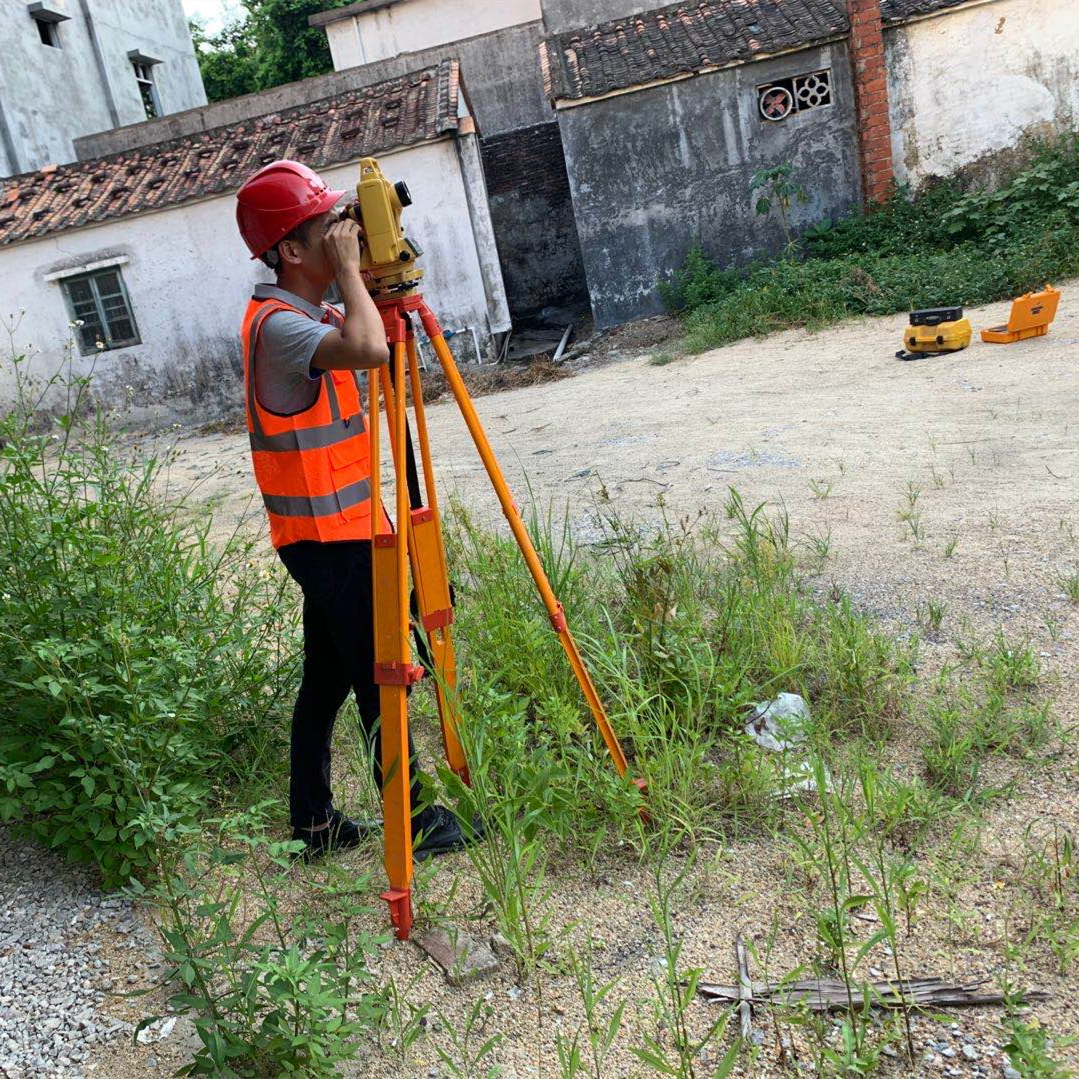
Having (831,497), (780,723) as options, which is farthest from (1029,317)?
(780,723)

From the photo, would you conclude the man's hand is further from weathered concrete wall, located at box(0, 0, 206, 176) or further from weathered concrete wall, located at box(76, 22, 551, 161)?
weathered concrete wall, located at box(0, 0, 206, 176)

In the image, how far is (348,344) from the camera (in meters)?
1.99

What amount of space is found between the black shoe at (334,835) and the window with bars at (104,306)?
42.4 feet

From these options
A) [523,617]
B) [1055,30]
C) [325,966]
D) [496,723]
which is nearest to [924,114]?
[1055,30]

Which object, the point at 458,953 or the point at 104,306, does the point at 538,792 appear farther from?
the point at 104,306

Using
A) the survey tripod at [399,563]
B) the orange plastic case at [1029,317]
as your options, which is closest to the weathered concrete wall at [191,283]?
the orange plastic case at [1029,317]

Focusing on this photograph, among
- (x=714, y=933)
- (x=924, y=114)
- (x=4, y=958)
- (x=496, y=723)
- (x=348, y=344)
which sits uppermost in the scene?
(x=924, y=114)

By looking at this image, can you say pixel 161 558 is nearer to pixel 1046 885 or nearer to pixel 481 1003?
pixel 481 1003

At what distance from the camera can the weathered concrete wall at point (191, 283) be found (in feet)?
42.0

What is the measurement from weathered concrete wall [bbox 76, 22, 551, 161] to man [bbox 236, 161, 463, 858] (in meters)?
16.9

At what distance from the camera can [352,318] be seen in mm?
1978

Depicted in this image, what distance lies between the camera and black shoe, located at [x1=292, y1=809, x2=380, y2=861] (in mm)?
2496

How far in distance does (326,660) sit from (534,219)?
15.1m

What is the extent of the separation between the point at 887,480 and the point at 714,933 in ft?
11.3
